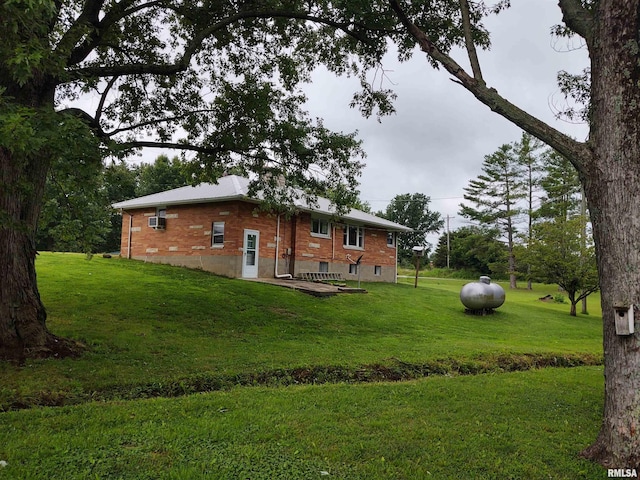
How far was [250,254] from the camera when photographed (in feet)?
62.6

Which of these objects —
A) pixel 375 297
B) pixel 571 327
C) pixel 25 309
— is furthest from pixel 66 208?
pixel 571 327

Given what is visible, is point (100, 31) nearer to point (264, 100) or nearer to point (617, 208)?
point (264, 100)

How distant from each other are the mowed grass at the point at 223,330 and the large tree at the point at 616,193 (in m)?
4.62

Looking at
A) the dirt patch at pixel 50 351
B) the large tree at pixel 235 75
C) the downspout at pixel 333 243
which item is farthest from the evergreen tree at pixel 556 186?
the dirt patch at pixel 50 351

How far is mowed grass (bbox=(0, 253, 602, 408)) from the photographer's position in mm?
6779

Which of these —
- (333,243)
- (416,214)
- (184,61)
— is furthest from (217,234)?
(416,214)

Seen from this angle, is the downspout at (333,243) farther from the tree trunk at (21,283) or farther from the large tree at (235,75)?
the tree trunk at (21,283)

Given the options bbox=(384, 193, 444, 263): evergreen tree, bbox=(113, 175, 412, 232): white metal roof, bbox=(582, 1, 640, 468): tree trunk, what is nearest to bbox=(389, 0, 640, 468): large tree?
bbox=(582, 1, 640, 468): tree trunk

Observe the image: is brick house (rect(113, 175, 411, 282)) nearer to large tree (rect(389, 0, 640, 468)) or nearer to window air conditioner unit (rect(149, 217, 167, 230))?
window air conditioner unit (rect(149, 217, 167, 230))

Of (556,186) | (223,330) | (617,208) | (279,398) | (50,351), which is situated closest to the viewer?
(617,208)

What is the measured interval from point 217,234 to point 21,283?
1215 cm

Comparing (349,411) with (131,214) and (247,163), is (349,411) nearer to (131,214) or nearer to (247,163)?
(247,163)

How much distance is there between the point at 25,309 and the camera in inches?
277

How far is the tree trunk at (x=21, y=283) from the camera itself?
267 inches
